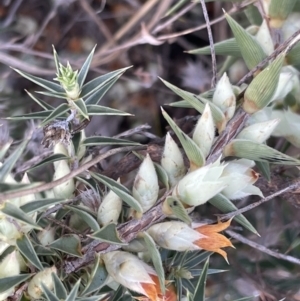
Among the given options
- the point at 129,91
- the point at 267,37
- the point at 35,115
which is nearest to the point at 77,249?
the point at 35,115

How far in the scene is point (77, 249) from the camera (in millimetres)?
547

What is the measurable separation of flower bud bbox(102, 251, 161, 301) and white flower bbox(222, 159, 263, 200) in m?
0.14

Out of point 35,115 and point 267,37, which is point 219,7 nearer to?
point 267,37

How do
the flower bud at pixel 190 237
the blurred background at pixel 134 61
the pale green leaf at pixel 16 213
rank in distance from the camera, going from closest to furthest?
the pale green leaf at pixel 16 213, the flower bud at pixel 190 237, the blurred background at pixel 134 61

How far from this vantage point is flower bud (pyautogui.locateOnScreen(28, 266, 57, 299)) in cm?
53

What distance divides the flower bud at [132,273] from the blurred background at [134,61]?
1.23ft

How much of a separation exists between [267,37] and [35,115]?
37 centimetres

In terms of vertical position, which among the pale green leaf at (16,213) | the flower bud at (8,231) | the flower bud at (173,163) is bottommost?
the flower bud at (8,231)

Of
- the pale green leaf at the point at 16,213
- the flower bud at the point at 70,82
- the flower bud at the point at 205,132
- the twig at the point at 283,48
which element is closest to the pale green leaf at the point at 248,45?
the twig at the point at 283,48

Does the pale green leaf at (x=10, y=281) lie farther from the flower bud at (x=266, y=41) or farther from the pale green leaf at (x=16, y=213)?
the flower bud at (x=266, y=41)

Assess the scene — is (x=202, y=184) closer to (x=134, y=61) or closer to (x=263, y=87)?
(x=263, y=87)

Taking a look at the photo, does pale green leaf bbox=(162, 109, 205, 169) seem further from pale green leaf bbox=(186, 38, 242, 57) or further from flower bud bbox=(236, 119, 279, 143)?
pale green leaf bbox=(186, 38, 242, 57)

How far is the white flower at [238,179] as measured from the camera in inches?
21.5

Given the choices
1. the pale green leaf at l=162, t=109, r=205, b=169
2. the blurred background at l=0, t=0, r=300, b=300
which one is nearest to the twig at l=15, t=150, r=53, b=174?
the blurred background at l=0, t=0, r=300, b=300
